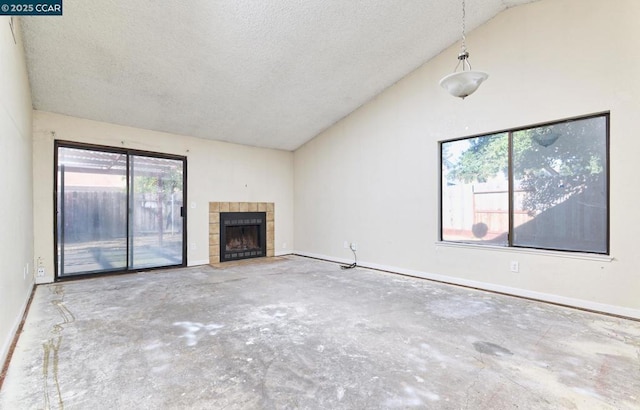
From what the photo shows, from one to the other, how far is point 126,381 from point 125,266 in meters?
3.69

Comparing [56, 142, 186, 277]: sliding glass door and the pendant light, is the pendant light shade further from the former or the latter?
[56, 142, 186, 277]: sliding glass door

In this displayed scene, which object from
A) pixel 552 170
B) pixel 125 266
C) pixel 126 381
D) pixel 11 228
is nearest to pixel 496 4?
pixel 552 170

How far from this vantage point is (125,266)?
16.1 ft

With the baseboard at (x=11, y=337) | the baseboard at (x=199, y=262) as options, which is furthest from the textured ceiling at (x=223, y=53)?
the baseboard at (x=11, y=337)

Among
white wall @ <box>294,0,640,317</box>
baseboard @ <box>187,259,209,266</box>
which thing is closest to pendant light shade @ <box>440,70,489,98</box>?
white wall @ <box>294,0,640,317</box>

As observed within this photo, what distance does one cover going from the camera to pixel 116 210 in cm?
483

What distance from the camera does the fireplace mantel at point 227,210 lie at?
5.82 meters

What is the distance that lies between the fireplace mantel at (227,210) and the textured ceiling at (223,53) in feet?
5.37

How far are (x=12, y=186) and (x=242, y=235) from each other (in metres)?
4.03

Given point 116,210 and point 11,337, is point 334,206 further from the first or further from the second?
point 11,337

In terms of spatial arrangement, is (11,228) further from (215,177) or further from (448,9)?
(448,9)

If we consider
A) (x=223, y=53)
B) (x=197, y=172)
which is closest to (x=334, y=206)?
(x=197, y=172)

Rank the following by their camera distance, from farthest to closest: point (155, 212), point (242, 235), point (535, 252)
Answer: point (242, 235) < point (155, 212) < point (535, 252)

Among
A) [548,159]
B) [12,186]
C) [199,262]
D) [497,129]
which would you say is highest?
[497,129]
